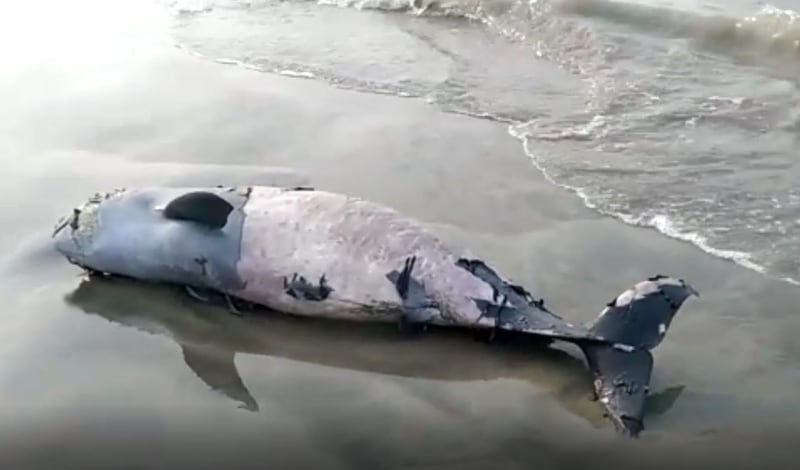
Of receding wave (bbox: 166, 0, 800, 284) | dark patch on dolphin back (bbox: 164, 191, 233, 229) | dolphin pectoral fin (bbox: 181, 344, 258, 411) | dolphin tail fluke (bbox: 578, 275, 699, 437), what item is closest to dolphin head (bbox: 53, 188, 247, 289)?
dark patch on dolphin back (bbox: 164, 191, 233, 229)

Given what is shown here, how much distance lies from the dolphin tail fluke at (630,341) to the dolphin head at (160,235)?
1806 mm

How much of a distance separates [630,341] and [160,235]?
7.90 ft

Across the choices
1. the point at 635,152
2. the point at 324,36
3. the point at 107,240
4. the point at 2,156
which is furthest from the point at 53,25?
the point at 635,152

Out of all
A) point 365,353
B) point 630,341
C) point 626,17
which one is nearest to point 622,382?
A: point 630,341

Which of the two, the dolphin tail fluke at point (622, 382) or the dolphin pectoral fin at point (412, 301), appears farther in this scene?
the dolphin pectoral fin at point (412, 301)

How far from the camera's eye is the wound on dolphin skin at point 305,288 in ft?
16.4

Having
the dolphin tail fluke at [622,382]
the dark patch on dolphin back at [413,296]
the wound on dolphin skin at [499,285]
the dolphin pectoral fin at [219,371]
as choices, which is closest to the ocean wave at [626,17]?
the wound on dolphin skin at [499,285]

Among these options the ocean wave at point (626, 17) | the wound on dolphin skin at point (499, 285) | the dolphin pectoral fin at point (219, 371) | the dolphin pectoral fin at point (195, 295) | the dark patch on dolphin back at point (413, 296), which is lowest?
the dolphin pectoral fin at point (219, 371)

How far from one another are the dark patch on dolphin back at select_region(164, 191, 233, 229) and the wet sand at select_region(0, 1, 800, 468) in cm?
44

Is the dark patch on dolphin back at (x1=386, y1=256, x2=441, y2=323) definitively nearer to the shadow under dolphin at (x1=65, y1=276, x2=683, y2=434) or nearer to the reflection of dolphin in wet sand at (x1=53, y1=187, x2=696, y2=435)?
the reflection of dolphin in wet sand at (x1=53, y1=187, x2=696, y2=435)

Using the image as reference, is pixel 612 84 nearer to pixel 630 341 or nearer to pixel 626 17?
pixel 626 17

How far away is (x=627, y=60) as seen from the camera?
9.22 meters

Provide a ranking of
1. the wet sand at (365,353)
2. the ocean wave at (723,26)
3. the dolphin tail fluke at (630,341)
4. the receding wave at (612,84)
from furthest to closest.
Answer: the ocean wave at (723,26) < the receding wave at (612,84) < the dolphin tail fluke at (630,341) < the wet sand at (365,353)

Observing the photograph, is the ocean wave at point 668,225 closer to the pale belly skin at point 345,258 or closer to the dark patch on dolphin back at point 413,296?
the pale belly skin at point 345,258
